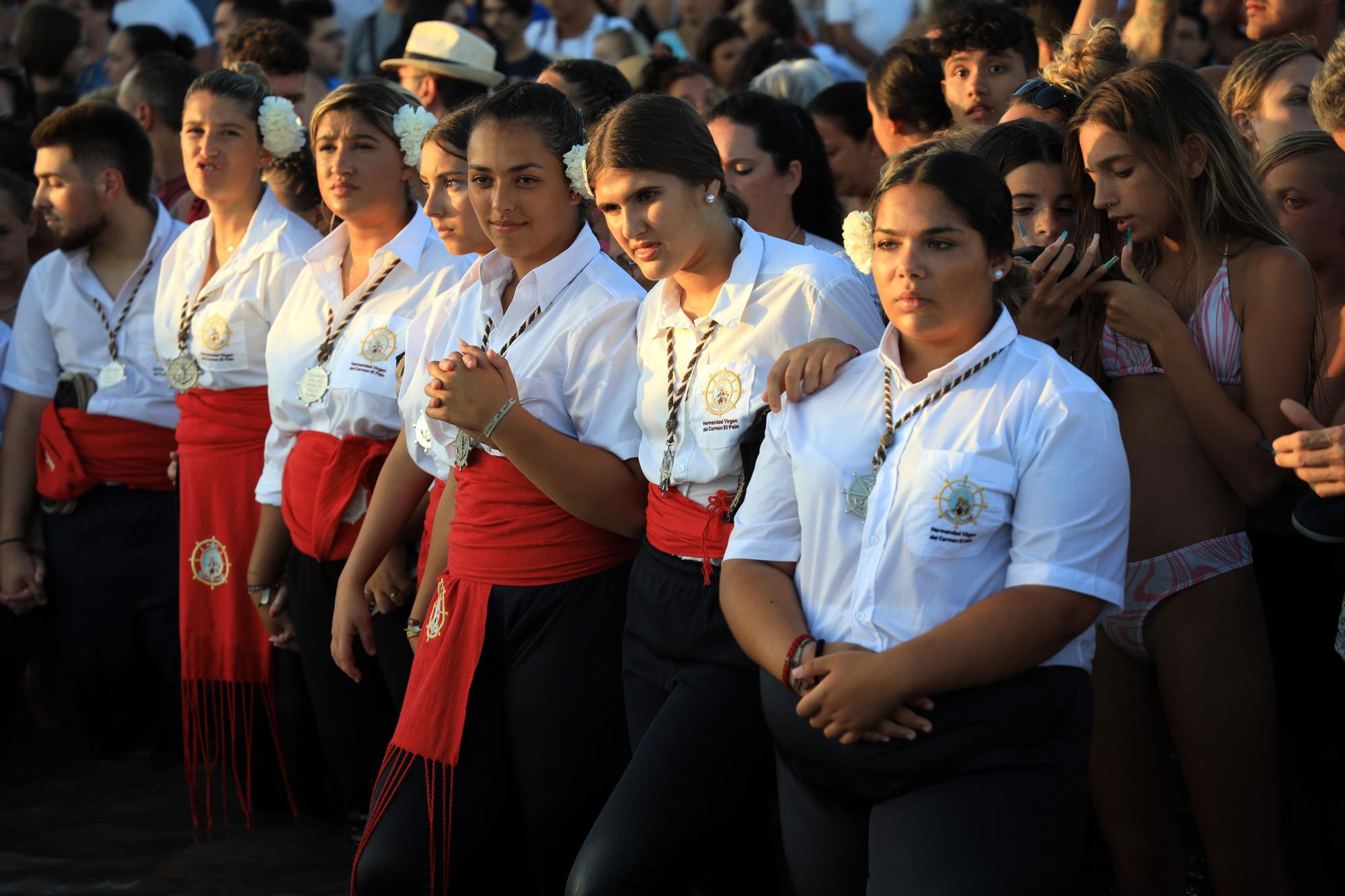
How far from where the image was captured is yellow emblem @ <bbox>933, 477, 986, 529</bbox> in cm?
251

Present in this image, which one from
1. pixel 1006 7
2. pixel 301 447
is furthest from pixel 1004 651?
pixel 1006 7

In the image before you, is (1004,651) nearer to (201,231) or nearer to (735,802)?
(735,802)

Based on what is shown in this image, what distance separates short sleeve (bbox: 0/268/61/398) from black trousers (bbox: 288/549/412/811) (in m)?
1.64

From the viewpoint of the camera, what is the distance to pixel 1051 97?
3936mm

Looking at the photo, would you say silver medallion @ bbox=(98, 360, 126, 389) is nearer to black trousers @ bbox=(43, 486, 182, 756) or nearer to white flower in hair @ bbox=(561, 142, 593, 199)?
black trousers @ bbox=(43, 486, 182, 756)

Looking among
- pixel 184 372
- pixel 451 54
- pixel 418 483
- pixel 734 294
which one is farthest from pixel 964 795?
pixel 451 54

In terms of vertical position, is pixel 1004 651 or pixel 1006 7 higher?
pixel 1006 7

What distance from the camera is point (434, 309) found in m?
3.85

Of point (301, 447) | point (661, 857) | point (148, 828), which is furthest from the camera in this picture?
point (148, 828)

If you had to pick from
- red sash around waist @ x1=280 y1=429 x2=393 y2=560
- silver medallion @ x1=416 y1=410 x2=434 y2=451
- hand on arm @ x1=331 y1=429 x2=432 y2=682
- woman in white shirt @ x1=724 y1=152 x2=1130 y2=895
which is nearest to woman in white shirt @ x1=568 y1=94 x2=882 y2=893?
woman in white shirt @ x1=724 y1=152 x2=1130 y2=895

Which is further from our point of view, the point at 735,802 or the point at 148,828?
the point at 148,828

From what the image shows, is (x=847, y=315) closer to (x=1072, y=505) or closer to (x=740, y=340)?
(x=740, y=340)

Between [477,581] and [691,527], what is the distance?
0.63m

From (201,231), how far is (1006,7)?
9.94 ft
